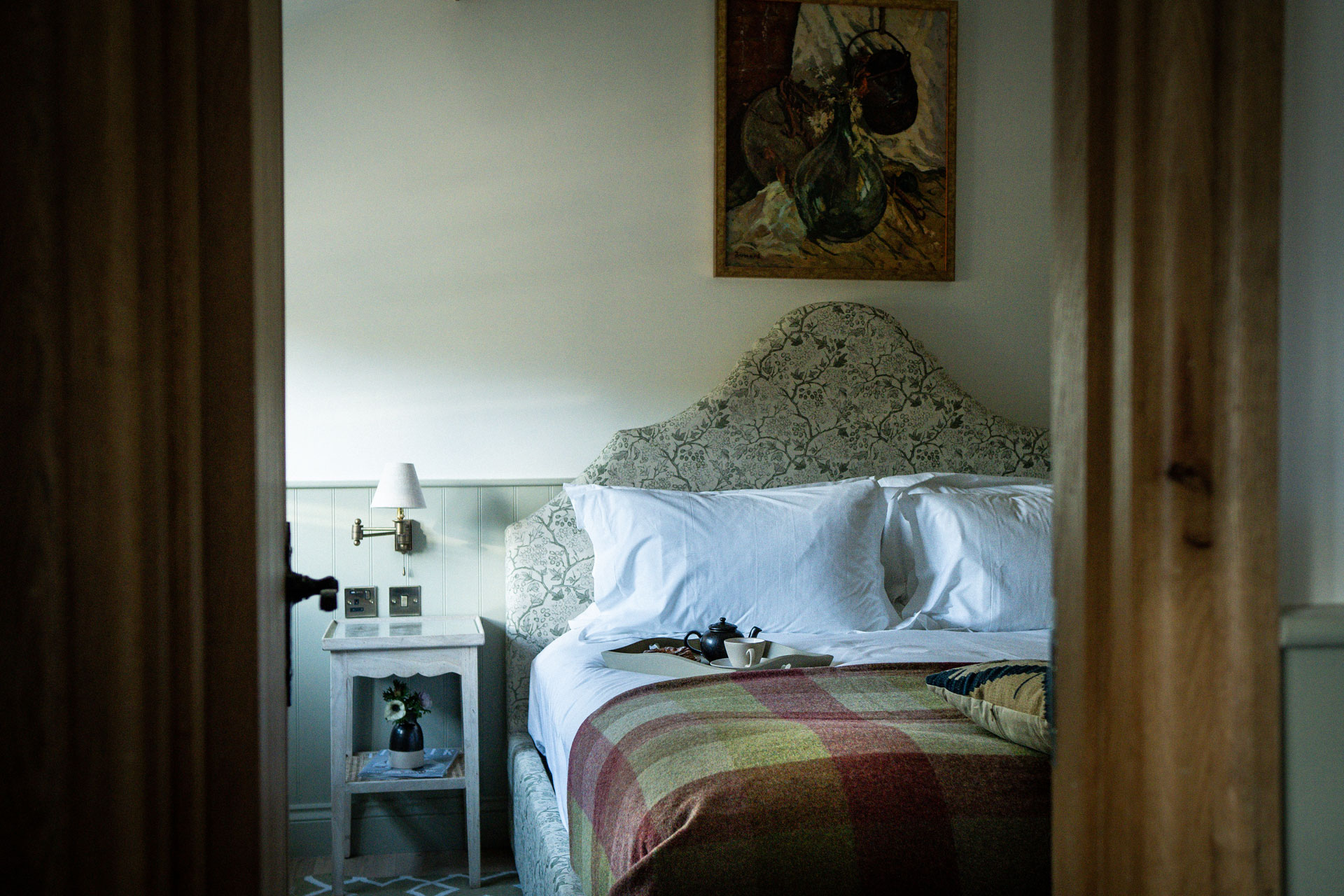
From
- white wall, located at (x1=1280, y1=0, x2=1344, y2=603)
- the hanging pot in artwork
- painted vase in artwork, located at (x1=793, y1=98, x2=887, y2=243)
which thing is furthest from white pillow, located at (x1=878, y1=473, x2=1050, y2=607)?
white wall, located at (x1=1280, y1=0, x2=1344, y2=603)

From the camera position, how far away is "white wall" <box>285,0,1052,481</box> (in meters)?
3.16

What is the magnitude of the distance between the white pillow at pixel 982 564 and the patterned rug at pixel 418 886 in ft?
4.41

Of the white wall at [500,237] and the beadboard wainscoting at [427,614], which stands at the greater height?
the white wall at [500,237]

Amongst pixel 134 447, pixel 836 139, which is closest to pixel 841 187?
pixel 836 139

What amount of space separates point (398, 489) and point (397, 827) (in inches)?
41.3

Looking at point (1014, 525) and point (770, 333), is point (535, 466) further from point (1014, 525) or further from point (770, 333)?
point (1014, 525)

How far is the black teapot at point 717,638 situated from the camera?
2.34 metres

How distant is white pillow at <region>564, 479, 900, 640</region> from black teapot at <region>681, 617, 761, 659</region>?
0.26 meters

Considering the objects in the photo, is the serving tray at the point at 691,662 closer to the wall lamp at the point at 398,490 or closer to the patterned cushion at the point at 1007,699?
the patterned cushion at the point at 1007,699

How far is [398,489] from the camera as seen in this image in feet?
9.68

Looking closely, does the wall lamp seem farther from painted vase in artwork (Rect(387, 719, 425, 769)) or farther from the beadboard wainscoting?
painted vase in artwork (Rect(387, 719, 425, 769))

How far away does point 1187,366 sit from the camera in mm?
716

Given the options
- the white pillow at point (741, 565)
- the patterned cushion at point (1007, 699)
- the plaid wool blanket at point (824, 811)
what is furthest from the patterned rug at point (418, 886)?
the patterned cushion at point (1007, 699)

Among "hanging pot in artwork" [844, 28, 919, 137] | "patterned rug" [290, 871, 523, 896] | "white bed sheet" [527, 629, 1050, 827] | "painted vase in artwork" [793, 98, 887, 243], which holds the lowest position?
"patterned rug" [290, 871, 523, 896]
